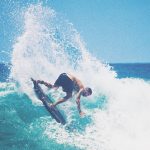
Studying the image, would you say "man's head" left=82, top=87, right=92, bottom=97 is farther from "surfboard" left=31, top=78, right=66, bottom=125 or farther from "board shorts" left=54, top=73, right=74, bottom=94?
"surfboard" left=31, top=78, right=66, bottom=125

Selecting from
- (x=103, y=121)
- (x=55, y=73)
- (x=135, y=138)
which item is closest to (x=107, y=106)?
(x=103, y=121)

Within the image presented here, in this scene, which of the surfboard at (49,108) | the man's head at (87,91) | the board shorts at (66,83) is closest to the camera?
the man's head at (87,91)

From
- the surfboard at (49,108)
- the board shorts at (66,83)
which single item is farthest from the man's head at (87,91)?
the surfboard at (49,108)

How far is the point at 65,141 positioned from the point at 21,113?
10.3ft

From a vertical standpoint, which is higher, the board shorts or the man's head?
the board shorts

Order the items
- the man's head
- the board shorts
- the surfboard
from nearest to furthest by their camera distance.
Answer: the man's head
the board shorts
the surfboard

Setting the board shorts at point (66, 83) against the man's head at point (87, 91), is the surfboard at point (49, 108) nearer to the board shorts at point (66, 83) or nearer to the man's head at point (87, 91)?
the board shorts at point (66, 83)

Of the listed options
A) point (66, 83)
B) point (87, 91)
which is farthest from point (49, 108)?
point (87, 91)

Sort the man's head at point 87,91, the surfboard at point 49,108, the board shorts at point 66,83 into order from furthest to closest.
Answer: the surfboard at point 49,108, the board shorts at point 66,83, the man's head at point 87,91

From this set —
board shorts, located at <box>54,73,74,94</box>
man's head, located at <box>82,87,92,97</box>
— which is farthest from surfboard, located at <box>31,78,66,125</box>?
man's head, located at <box>82,87,92,97</box>

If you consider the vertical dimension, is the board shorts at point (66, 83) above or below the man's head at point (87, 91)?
above

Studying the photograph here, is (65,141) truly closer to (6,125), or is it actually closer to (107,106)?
(6,125)

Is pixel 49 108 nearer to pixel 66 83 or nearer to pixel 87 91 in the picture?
pixel 66 83

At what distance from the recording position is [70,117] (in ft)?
36.5
